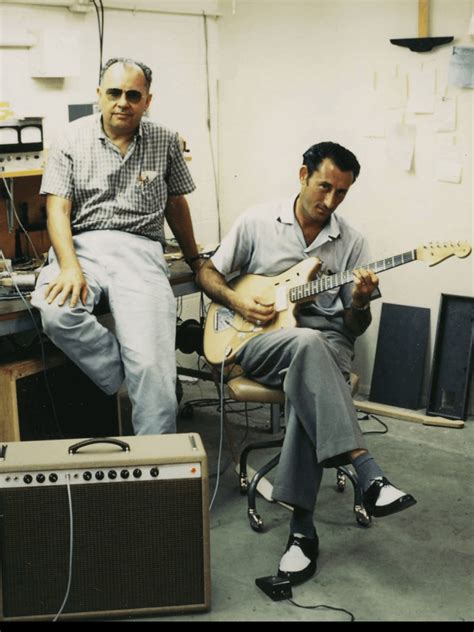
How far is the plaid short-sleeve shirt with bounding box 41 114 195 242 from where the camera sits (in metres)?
3.05

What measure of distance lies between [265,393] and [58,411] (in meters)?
0.75

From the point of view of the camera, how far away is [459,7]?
12.2ft

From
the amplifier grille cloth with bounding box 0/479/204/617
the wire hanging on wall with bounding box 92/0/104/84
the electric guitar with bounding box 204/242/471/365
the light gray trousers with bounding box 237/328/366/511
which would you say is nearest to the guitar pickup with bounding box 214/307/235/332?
the electric guitar with bounding box 204/242/471/365

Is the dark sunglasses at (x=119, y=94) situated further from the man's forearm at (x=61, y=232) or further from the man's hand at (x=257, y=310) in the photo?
the man's hand at (x=257, y=310)

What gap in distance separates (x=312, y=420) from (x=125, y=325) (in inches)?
26.4

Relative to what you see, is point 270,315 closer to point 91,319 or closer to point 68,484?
point 91,319

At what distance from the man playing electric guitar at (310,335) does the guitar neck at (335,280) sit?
0.19 ft

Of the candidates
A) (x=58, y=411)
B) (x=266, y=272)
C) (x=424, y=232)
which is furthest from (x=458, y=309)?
(x=58, y=411)

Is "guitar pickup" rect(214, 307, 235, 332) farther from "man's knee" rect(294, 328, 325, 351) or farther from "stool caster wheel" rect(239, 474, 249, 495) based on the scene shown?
"stool caster wheel" rect(239, 474, 249, 495)

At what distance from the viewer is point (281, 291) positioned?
3.07 m

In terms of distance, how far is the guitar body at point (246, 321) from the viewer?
9.92ft

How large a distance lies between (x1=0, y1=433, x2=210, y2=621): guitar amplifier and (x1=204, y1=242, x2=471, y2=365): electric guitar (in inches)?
28.5

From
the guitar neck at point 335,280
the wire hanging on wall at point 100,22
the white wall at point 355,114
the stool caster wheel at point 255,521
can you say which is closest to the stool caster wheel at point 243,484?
the stool caster wheel at point 255,521

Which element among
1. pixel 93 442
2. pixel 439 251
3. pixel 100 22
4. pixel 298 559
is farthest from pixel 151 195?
pixel 298 559
